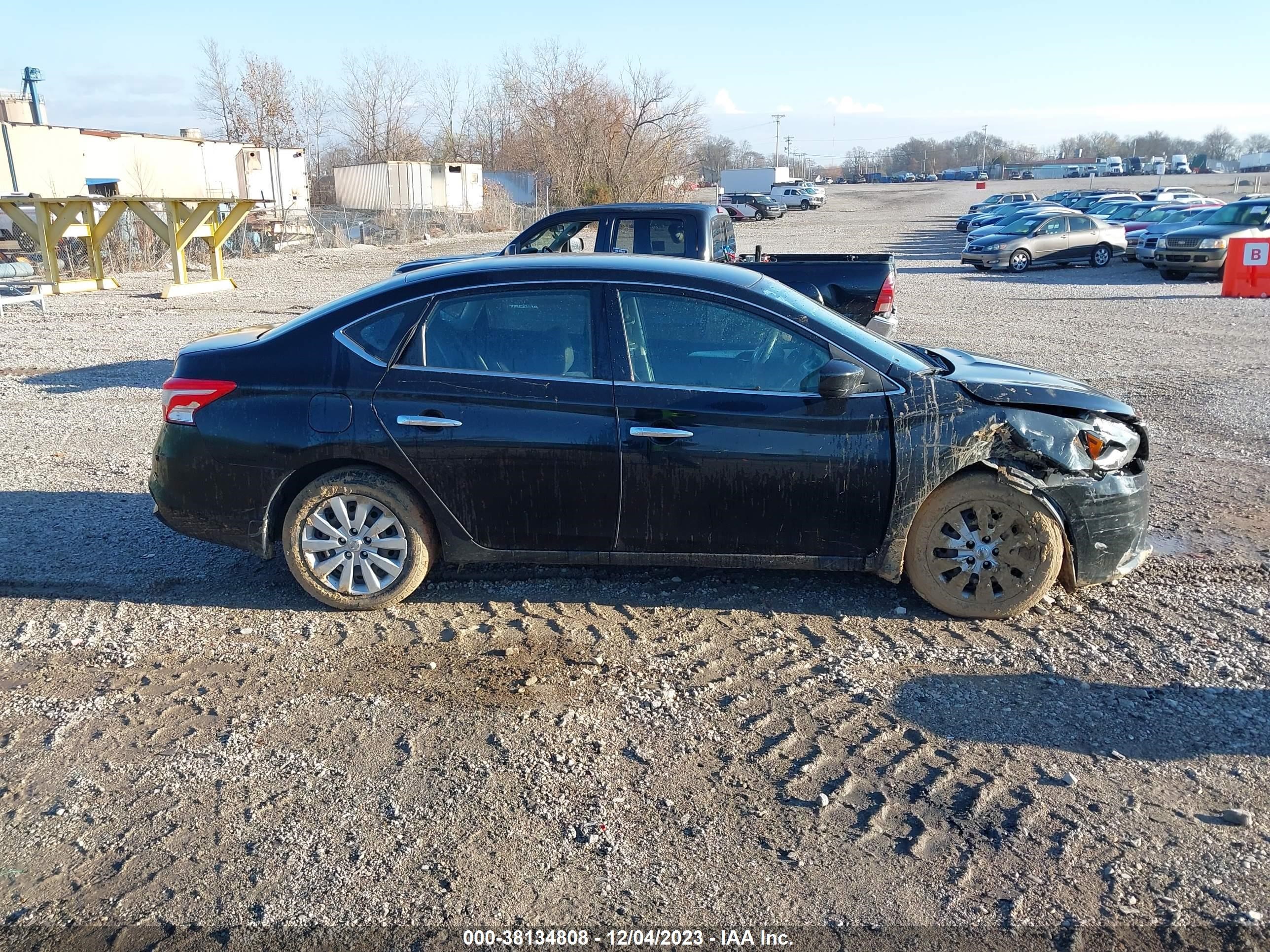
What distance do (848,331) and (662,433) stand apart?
1.14 meters

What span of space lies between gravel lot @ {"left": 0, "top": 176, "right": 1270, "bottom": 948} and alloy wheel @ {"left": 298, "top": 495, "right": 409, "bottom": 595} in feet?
0.65

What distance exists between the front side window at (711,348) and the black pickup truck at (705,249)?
13.6 ft

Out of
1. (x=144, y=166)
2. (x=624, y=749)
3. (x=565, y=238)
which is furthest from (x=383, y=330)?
(x=144, y=166)

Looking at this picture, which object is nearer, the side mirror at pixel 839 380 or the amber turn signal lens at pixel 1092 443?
the side mirror at pixel 839 380

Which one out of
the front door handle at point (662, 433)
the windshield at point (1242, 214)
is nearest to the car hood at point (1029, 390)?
the front door handle at point (662, 433)

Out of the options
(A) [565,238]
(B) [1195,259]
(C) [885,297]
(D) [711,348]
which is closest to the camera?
(D) [711,348]

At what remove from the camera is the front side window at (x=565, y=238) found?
11.3m

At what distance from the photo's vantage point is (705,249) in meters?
10.5

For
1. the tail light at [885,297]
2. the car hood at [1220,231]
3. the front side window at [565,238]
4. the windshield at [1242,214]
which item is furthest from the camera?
the windshield at [1242,214]

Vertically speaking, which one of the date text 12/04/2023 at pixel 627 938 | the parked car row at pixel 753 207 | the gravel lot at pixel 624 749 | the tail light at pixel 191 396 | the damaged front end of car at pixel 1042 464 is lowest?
the date text 12/04/2023 at pixel 627 938

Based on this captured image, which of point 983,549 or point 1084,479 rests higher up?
point 1084,479

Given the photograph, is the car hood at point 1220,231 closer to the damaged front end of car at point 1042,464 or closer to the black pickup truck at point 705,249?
the black pickup truck at point 705,249

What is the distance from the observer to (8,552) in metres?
6.01

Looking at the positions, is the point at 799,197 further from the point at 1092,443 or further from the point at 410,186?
the point at 1092,443
